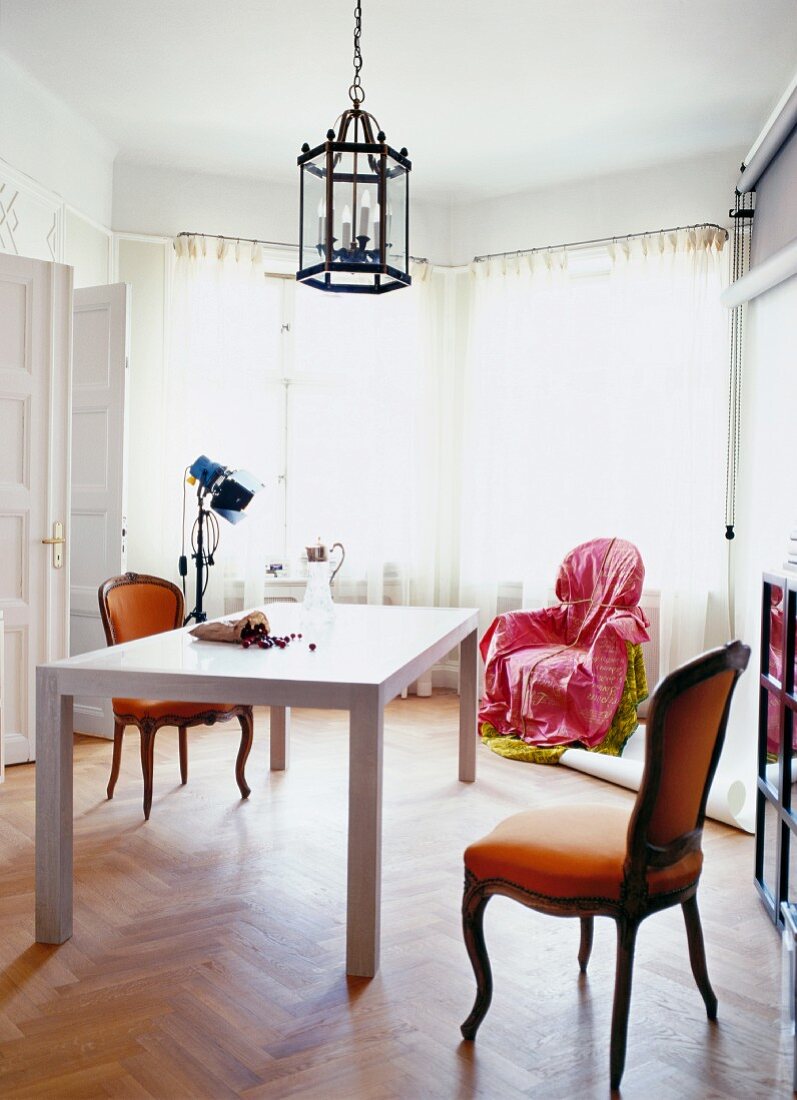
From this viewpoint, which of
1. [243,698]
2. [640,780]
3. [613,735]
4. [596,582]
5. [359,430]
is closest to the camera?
[243,698]

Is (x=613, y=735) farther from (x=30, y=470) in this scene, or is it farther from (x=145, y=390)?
(x=145, y=390)

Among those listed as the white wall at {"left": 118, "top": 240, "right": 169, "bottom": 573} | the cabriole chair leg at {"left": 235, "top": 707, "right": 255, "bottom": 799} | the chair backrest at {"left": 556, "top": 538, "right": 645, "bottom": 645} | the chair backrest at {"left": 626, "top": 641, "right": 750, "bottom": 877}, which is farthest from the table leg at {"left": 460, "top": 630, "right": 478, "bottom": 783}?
the white wall at {"left": 118, "top": 240, "right": 169, "bottom": 573}

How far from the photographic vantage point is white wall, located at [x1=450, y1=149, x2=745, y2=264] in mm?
5277

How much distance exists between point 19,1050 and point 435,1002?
918mm

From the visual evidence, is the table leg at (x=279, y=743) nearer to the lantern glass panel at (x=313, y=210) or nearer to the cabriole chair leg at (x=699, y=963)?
the lantern glass panel at (x=313, y=210)

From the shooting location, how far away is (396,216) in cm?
279

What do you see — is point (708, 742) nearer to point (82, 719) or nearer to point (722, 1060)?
point (722, 1060)

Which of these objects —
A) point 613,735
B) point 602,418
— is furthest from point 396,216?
point 602,418

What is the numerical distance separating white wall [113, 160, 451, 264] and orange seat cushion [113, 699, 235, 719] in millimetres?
3269

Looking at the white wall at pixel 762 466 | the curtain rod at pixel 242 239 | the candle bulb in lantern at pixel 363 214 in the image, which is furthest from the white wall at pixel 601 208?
the candle bulb in lantern at pixel 363 214

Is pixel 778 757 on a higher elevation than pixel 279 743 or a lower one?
higher

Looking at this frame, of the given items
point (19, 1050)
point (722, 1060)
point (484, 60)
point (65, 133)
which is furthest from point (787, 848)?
point (65, 133)

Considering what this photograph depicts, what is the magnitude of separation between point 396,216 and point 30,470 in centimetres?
233

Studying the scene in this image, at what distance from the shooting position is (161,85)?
4.62 metres
